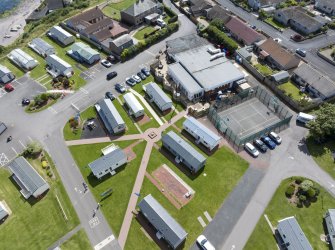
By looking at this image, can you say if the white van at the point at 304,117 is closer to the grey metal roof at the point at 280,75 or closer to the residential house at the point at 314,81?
the residential house at the point at 314,81

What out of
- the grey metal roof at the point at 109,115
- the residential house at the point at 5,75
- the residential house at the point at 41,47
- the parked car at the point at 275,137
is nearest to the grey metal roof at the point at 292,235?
the parked car at the point at 275,137

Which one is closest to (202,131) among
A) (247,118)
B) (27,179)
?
(247,118)

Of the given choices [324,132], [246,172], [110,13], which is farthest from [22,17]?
[324,132]

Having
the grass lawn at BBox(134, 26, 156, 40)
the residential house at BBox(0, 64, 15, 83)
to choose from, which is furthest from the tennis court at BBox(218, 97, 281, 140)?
the residential house at BBox(0, 64, 15, 83)

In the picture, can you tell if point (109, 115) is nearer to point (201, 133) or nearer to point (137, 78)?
point (137, 78)

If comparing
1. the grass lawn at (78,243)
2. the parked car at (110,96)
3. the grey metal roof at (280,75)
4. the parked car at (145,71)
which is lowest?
the grass lawn at (78,243)

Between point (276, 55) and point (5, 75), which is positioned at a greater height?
point (276, 55)
